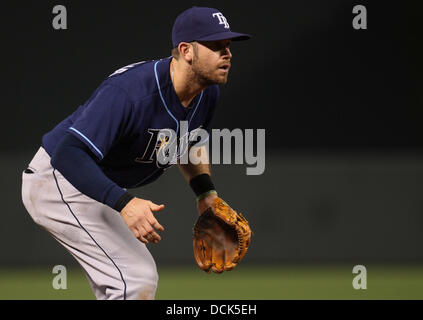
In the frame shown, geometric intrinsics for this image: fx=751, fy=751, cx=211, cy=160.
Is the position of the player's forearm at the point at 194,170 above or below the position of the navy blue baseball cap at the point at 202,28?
below

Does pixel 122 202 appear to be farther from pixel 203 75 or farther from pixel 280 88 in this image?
pixel 280 88

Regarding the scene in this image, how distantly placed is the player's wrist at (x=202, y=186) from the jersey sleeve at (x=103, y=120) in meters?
0.72

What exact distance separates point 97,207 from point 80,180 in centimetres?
41

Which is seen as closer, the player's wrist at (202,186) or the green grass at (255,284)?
the player's wrist at (202,186)

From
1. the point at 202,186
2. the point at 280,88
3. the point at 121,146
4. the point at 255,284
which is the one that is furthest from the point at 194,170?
the point at 280,88

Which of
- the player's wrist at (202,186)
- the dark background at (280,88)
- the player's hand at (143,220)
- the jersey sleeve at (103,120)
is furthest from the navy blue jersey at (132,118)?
the dark background at (280,88)

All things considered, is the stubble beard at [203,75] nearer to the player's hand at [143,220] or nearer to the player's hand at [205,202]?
the player's hand at [205,202]

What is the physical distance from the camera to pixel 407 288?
6238 millimetres

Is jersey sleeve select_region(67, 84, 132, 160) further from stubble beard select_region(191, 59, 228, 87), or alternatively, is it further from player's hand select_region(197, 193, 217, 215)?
player's hand select_region(197, 193, 217, 215)

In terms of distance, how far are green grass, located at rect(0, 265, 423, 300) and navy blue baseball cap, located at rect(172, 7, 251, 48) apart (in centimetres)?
298

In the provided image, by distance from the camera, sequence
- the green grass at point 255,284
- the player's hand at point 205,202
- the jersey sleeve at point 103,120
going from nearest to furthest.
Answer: the jersey sleeve at point 103,120, the player's hand at point 205,202, the green grass at point 255,284

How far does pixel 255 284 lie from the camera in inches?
266

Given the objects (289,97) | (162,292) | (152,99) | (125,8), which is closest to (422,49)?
(289,97)

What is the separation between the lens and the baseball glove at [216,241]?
11.9 feet
